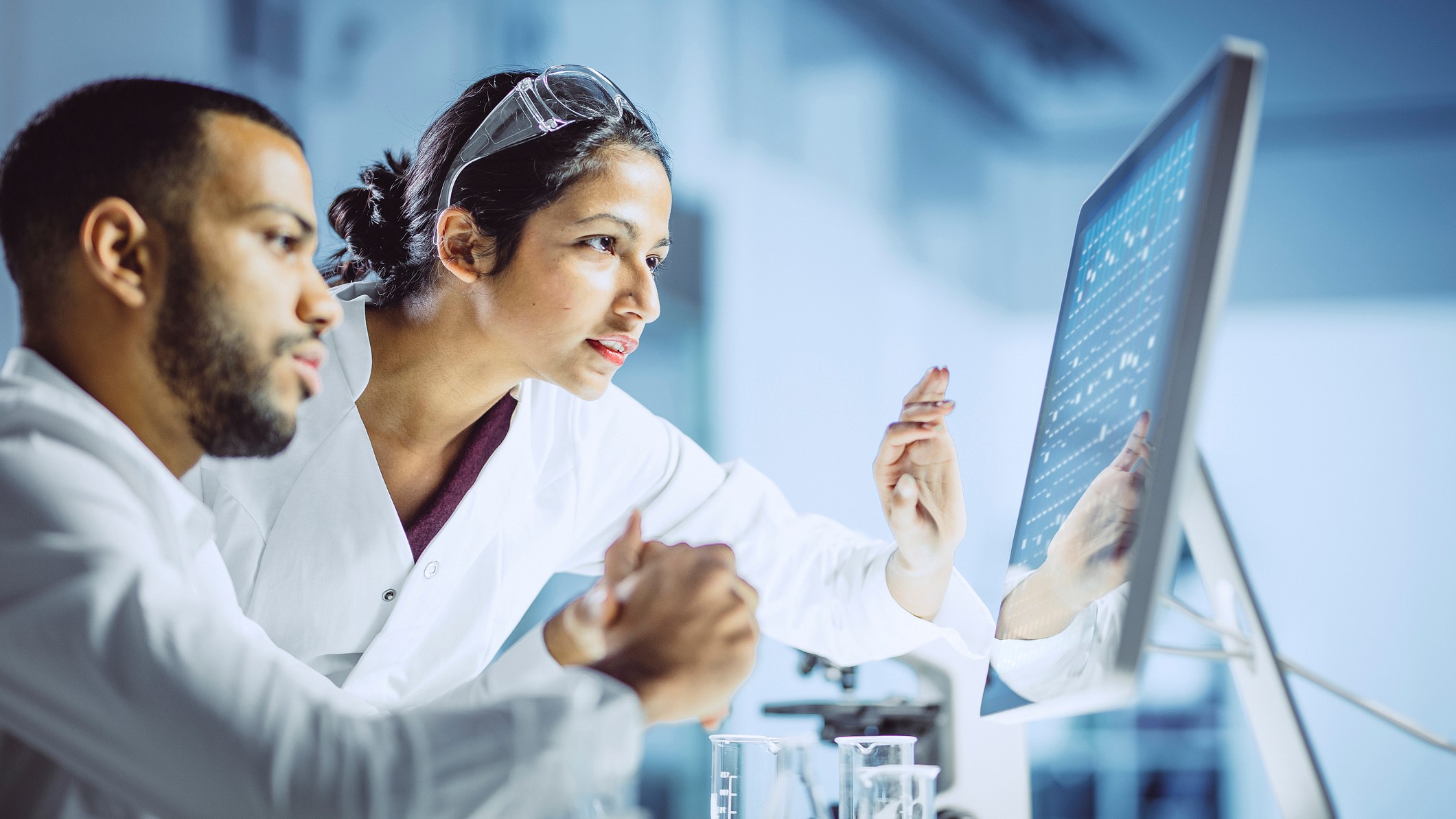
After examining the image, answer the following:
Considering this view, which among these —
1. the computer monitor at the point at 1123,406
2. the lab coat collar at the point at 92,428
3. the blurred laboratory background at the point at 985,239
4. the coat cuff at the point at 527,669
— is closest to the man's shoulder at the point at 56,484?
the lab coat collar at the point at 92,428

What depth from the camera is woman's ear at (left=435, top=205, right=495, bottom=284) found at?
54.6 inches

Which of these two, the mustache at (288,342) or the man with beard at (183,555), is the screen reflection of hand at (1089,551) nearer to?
the man with beard at (183,555)

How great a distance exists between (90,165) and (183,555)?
0.28 m

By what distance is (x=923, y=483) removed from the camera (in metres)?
1.21

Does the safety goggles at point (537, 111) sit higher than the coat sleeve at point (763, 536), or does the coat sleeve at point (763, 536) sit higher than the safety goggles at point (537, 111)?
the safety goggles at point (537, 111)

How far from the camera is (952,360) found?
3.28m

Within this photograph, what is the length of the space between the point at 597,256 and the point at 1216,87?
83cm

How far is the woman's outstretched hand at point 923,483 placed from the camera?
1162 millimetres

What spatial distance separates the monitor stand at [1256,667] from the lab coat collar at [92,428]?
611 mm

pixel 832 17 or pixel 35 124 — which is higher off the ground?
pixel 832 17

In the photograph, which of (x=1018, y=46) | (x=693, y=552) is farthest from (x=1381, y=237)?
(x=693, y=552)

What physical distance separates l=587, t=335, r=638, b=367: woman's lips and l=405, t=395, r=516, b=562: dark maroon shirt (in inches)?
8.3

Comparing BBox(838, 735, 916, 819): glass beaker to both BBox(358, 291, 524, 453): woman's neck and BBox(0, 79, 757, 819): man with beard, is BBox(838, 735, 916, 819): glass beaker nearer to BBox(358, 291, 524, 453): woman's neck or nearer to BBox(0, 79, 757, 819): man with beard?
BBox(0, 79, 757, 819): man with beard

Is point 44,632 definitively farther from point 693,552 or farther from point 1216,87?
point 1216,87
